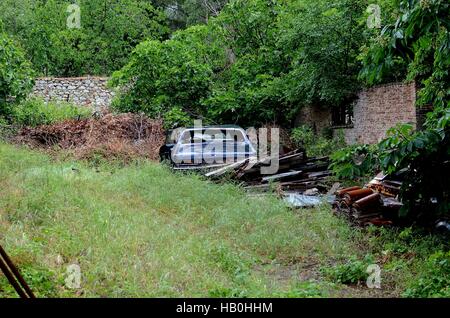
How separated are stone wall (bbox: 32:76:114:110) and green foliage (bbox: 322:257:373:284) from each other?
1581 centimetres

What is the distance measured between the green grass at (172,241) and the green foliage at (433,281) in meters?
0.18

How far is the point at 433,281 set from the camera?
15.1ft

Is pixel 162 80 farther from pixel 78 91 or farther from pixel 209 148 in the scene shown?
pixel 209 148

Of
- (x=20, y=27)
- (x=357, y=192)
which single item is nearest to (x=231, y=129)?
(x=357, y=192)

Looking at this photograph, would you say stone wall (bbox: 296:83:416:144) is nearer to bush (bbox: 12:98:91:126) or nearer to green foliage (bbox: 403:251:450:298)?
green foliage (bbox: 403:251:450:298)

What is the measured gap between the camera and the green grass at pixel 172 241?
4.40 m

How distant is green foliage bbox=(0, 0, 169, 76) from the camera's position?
23.2 metres

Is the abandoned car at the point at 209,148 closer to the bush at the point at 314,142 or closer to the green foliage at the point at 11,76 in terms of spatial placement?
the bush at the point at 314,142

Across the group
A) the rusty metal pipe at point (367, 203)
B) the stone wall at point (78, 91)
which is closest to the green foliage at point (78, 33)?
the stone wall at point (78, 91)

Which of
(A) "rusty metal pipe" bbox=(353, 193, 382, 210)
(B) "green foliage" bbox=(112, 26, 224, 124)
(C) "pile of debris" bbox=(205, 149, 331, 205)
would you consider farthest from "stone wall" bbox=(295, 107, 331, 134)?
(A) "rusty metal pipe" bbox=(353, 193, 382, 210)

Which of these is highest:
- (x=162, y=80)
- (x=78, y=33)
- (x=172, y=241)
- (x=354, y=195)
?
(x=78, y=33)

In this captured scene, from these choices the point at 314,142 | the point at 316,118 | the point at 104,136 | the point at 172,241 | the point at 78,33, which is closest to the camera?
the point at 172,241

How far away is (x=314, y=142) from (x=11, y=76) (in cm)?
1013

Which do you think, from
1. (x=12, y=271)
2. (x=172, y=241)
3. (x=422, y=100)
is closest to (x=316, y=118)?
(x=422, y=100)
